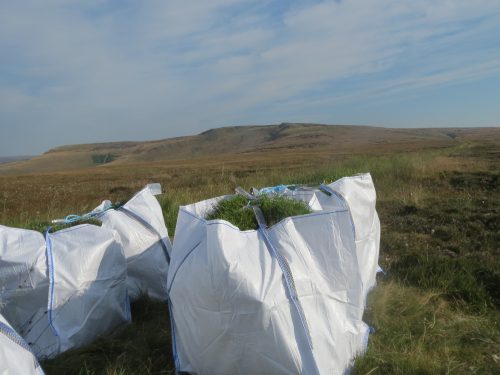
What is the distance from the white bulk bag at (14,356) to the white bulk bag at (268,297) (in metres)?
0.72

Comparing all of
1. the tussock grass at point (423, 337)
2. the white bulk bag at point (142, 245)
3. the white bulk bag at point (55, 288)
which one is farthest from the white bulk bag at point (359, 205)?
the white bulk bag at point (55, 288)

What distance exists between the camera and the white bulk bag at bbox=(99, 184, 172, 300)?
3447 millimetres

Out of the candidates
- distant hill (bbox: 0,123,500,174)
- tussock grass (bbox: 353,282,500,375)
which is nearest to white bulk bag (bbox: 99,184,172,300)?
tussock grass (bbox: 353,282,500,375)

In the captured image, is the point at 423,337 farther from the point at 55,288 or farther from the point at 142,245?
the point at 55,288

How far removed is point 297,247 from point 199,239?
510mm

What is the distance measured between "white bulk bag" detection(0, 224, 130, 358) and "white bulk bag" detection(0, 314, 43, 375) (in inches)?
27.8

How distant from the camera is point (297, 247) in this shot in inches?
92.7

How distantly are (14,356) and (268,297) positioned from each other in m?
1.09

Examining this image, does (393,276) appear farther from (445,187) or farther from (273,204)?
(445,187)

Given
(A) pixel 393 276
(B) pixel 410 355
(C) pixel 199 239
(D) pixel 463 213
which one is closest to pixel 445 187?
(D) pixel 463 213

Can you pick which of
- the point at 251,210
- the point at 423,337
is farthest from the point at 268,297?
the point at 423,337

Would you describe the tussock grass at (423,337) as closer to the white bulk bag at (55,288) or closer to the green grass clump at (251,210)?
the green grass clump at (251,210)

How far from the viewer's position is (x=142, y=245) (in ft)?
11.5

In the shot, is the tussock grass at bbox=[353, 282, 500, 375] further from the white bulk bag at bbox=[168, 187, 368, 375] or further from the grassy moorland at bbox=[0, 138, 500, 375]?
the white bulk bag at bbox=[168, 187, 368, 375]
